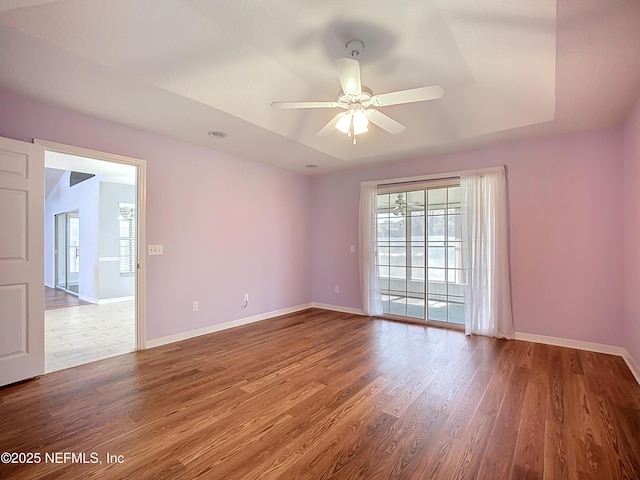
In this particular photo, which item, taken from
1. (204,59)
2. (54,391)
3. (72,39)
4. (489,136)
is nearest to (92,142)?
(72,39)

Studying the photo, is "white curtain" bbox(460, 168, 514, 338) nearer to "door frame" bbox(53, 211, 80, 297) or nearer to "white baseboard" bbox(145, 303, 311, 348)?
"white baseboard" bbox(145, 303, 311, 348)

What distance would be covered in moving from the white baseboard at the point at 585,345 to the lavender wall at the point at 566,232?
5 cm

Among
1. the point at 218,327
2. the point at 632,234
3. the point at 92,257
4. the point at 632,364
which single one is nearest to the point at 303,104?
the point at 218,327

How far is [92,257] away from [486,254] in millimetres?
7720

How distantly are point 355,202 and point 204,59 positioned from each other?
11.2 ft

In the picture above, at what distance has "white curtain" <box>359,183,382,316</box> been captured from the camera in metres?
5.13

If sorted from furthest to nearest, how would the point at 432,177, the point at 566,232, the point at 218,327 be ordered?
1. the point at 432,177
2. the point at 218,327
3. the point at 566,232

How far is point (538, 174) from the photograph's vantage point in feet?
12.6

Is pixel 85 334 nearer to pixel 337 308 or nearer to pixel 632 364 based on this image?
pixel 337 308

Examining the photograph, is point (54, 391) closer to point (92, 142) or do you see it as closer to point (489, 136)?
point (92, 142)

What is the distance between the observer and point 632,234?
3041mm

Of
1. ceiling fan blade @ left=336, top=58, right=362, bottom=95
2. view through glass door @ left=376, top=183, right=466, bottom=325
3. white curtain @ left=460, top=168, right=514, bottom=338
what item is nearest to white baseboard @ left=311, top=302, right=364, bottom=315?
view through glass door @ left=376, top=183, right=466, bottom=325

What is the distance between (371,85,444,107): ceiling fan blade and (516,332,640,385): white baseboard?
3.08 m

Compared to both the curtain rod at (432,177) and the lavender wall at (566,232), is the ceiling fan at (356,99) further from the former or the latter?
the lavender wall at (566,232)
